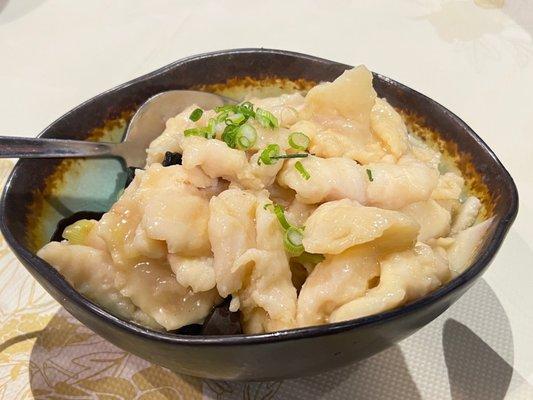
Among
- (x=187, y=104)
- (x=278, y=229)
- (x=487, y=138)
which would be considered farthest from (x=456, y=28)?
(x=278, y=229)

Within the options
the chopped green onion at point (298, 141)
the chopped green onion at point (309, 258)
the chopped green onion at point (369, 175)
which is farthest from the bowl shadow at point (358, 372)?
the chopped green onion at point (298, 141)

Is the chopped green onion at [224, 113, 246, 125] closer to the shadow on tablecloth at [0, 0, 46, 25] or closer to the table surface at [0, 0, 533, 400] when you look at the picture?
the table surface at [0, 0, 533, 400]

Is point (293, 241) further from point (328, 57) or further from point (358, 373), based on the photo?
point (328, 57)

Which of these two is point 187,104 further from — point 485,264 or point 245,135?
point 485,264

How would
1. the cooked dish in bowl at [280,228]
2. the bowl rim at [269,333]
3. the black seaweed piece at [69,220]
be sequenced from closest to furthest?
the bowl rim at [269,333] < the cooked dish in bowl at [280,228] < the black seaweed piece at [69,220]

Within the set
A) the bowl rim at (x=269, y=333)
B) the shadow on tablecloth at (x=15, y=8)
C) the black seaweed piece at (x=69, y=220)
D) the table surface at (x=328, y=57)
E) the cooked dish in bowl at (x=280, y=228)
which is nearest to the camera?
the bowl rim at (x=269, y=333)

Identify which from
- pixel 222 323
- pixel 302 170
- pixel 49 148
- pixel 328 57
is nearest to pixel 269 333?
pixel 222 323

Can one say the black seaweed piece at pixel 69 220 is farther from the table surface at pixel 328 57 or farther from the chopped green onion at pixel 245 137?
the chopped green onion at pixel 245 137
